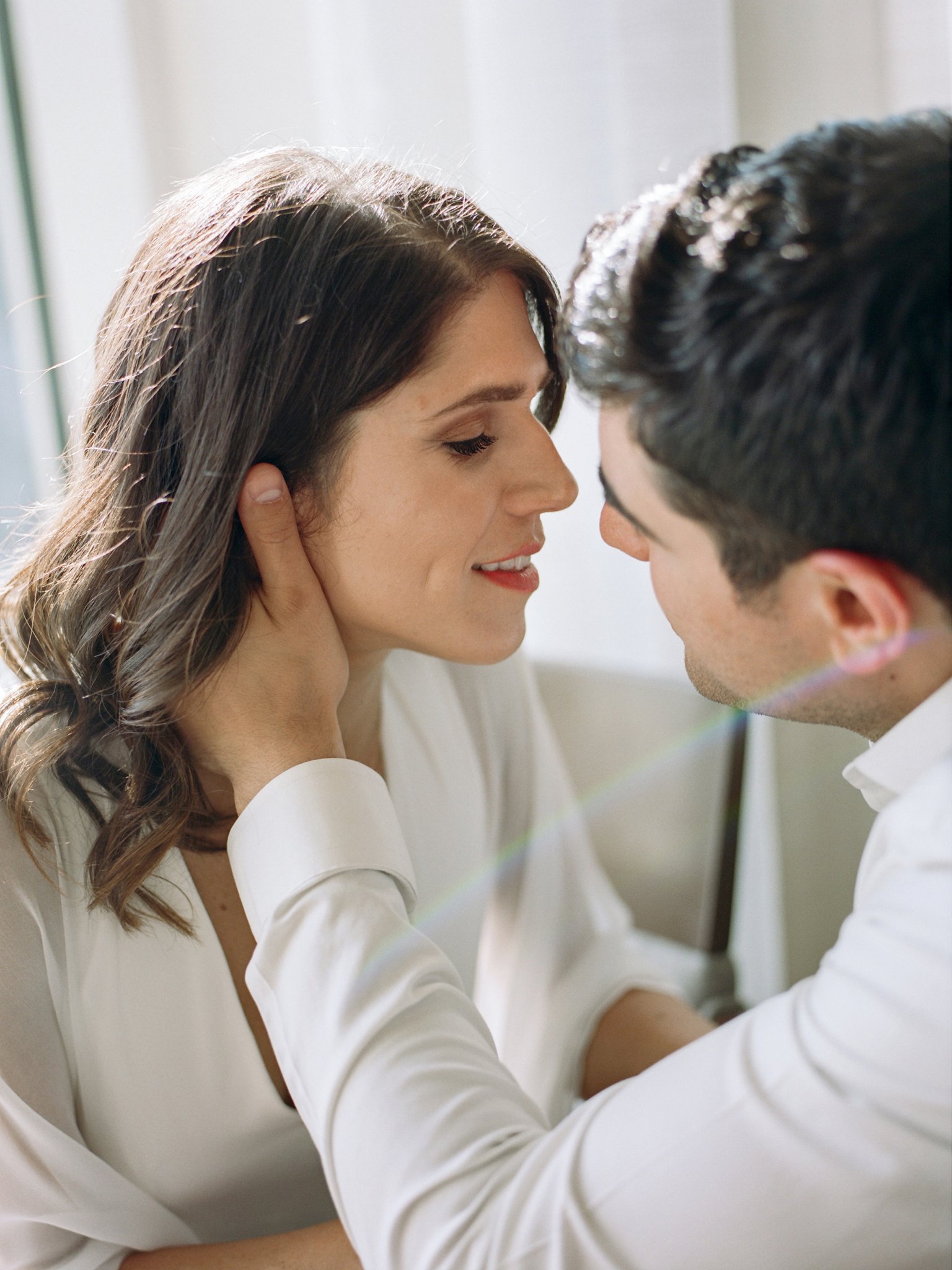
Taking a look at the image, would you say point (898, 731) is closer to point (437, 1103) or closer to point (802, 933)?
point (437, 1103)

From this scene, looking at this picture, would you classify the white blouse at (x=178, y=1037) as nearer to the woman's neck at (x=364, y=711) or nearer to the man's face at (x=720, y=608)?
the woman's neck at (x=364, y=711)

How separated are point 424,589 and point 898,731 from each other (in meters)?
0.46

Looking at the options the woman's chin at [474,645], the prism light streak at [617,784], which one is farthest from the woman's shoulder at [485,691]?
the woman's chin at [474,645]

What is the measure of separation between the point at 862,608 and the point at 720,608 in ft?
0.33

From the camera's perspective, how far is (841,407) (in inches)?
24.5

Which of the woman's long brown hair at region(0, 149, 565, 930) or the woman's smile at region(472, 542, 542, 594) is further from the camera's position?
the woman's smile at region(472, 542, 542, 594)

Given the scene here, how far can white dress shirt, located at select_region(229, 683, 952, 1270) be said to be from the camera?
63 cm

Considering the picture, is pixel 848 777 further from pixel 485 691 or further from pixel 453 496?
pixel 485 691

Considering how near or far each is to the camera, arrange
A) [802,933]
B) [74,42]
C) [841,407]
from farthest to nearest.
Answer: [802,933] → [74,42] → [841,407]

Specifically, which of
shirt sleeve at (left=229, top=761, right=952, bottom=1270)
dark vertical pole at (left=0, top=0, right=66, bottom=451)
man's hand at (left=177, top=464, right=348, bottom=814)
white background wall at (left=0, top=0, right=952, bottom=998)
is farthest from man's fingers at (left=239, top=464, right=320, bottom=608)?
dark vertical pole at (left=0, top=0, right=66, bottom=451)

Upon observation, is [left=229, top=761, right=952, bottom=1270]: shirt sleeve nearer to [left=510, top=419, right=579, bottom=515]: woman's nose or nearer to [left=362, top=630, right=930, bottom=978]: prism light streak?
[left=362, top=630, right=930, bottom=978]: prism light streak

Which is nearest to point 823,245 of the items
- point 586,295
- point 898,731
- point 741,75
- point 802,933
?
point 586,295

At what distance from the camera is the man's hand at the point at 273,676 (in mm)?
897

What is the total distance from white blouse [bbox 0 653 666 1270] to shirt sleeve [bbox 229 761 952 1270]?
15 centimetres
